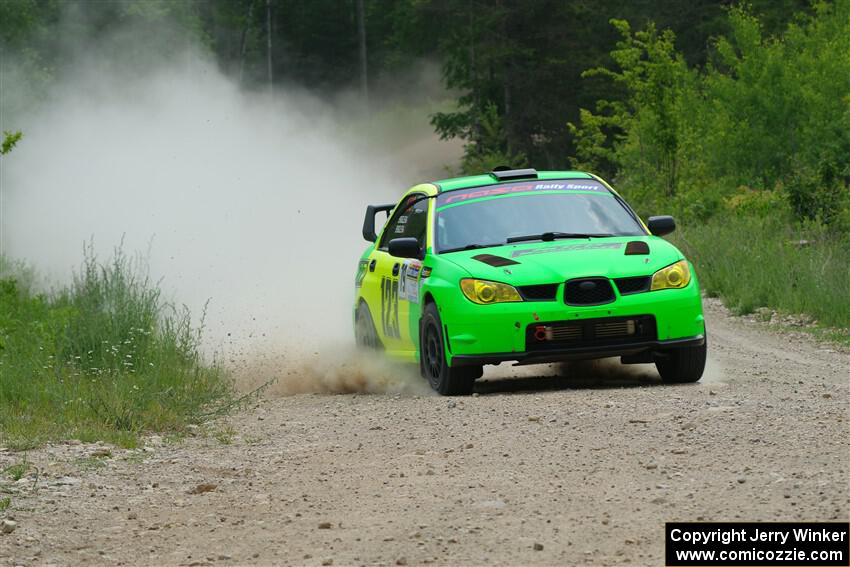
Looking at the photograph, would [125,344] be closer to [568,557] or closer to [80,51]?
[568,557]

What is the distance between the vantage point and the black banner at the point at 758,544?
626cm

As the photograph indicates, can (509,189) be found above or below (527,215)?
above

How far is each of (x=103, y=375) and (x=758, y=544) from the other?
291 inches

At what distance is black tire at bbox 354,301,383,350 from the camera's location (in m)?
14.0

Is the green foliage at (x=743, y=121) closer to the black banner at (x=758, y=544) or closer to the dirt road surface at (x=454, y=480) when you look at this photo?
the dirt road surface at (x=454, y=480)

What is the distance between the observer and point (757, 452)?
27.8ft

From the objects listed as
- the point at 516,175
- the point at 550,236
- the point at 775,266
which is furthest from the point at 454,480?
the point at 775,266

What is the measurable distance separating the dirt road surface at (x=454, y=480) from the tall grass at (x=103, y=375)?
1.38ft

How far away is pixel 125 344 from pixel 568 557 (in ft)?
24.7

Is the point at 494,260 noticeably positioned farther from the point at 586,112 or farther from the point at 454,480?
the point at 586,112

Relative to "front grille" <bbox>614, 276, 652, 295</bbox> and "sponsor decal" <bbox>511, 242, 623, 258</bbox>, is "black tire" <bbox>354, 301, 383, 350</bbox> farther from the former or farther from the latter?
"front grille" <bbox>614, 276, 652, 295</bbox>

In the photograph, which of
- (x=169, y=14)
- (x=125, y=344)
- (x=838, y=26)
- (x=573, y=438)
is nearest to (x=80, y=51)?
(x=169, y=14)

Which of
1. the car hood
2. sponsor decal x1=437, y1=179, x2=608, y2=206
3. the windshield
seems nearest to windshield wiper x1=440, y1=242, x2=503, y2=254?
the windshield

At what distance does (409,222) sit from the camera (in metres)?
13.6
